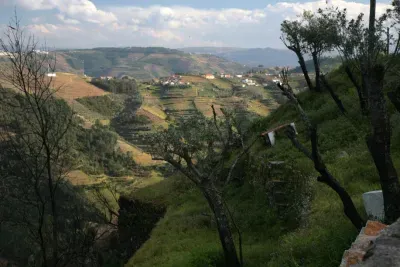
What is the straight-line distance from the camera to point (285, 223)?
17.2 metres

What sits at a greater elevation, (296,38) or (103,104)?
(296,38)

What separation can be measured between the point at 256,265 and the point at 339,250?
5.14 meters

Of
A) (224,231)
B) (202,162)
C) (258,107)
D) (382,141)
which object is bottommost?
(258,107)

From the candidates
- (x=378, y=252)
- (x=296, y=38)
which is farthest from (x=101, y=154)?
(x=378, y=252)

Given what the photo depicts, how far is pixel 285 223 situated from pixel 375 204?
665cm

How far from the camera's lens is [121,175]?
123 m

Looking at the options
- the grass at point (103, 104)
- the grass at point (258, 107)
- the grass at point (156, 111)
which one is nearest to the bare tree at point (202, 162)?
the grass at point (258, 107)

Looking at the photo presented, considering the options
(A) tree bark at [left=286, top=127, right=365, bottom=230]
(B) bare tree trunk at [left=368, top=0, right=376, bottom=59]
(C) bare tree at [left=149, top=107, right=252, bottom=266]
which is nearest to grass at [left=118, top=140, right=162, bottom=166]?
(C) bare tree at [left=149, top=107, right=252, bottom=266]

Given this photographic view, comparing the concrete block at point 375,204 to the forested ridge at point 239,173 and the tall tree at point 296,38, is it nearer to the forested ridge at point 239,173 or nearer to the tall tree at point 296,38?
the forested ridge at point 239,173

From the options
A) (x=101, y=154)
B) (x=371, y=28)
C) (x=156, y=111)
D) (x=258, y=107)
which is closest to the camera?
(x=371, y=28)

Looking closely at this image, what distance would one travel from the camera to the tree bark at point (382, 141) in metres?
9.33

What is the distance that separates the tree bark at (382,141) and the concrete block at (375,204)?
1.27m

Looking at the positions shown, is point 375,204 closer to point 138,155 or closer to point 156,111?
point 138,155

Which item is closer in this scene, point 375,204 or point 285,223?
point 375,204
